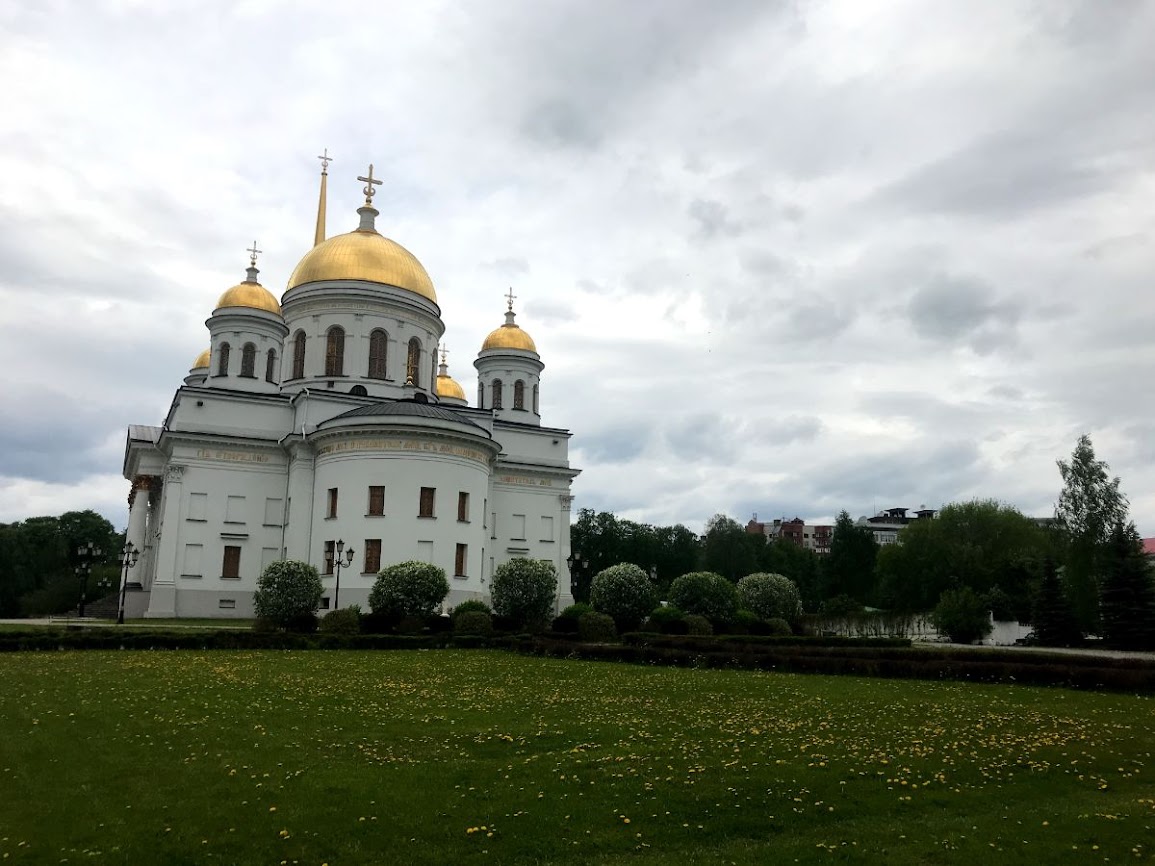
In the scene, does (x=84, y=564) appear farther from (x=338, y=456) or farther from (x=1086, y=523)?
(x=1086, y=523)

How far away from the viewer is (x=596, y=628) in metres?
29.6

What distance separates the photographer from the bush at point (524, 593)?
32.6m

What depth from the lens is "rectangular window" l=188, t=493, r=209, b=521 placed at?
39.4 meters

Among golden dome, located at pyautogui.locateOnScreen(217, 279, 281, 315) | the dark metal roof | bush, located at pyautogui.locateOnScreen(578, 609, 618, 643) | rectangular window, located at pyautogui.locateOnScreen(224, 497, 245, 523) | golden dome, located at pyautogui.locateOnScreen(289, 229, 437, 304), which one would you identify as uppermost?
golden dome, located at pyautogui.locateOnScreen(289, 229, 437, 304)

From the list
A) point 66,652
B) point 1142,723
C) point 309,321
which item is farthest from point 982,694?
point 309,321

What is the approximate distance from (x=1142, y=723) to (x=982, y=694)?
3407 millimetres

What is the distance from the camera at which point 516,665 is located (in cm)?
2112

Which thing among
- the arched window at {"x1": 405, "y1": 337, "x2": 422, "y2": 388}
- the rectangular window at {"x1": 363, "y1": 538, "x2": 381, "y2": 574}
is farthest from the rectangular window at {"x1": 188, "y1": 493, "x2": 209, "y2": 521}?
the arched window at {"x1": 405, "y1": 337, "x2": 422, "y2": 388}

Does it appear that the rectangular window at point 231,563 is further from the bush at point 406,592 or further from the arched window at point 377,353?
the bush at point 406,592

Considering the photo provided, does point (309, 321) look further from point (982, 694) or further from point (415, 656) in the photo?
point (982, 694)

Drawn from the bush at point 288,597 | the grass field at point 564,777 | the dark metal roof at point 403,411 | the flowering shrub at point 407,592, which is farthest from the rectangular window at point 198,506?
the grass field at point 564,777

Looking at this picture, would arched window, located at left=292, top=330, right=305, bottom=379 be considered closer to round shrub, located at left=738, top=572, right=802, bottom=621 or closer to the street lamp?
the street lamp

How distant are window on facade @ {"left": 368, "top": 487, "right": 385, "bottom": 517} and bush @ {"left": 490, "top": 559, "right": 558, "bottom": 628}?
6262mm

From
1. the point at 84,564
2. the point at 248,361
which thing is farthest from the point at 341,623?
the point at 248,361
